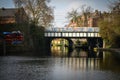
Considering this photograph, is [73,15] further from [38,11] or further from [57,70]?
Result: [57,70]

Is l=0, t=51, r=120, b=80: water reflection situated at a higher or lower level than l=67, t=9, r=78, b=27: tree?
lower

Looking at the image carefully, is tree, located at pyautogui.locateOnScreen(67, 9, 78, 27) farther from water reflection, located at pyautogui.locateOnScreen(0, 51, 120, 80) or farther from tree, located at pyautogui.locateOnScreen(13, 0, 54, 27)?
water reflection, located at pyautogui.locateOnScreen(0, 51, 120, 80)

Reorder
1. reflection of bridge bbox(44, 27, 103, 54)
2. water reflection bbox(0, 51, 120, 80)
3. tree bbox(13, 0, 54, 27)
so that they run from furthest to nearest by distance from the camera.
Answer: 1. reflection of bridge bbox(44, 27, 103, 54)
2. tree bbox(13, 0, 54, 27)
3. water reflection bbox(0, 51, 120, 80)

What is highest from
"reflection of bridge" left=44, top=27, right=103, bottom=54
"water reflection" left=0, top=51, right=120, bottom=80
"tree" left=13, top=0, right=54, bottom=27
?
"tree" left=13, top=0, right=54, bottom=27

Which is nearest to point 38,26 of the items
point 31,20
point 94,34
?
point 31,20

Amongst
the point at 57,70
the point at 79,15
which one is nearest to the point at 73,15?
the point at 79,15

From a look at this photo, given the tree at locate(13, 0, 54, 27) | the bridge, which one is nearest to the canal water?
the tree at locate(13, 0, 54, 27)

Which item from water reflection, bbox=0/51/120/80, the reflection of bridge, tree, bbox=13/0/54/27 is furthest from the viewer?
the reflection of bridge

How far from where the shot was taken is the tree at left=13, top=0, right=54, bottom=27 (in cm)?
8006

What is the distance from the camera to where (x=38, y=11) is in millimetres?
81250

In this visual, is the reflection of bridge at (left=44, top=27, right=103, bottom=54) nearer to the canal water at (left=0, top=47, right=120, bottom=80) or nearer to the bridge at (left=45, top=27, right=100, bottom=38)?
the bridge at (left=45, top=27, right=100, bottom=38)

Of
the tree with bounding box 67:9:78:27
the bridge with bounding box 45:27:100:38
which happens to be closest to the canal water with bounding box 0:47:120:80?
the bridge with bounding box 45:27:100:38

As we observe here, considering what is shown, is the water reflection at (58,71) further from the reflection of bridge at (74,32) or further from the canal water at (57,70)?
the reflection of bridge at (74,32)

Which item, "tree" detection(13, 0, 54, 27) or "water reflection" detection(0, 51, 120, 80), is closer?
"water reflection" detection(0, 51, 120, 80)
